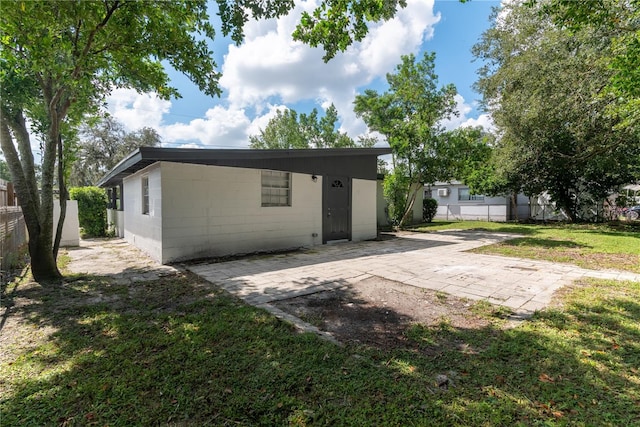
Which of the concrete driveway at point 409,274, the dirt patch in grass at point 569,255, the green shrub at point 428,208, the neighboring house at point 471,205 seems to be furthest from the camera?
the neighboring house at point 471,205

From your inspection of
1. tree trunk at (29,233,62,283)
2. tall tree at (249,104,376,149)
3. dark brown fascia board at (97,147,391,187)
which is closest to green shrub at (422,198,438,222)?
tall tree at (249,104,376,149)

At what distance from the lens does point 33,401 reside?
2041 mm

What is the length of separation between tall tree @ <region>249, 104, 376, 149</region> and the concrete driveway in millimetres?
18040

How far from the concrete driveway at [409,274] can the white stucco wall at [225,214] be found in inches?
28.9

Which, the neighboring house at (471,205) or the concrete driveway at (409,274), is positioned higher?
the neighboring house at (471,205)

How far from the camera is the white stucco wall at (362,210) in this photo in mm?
10125

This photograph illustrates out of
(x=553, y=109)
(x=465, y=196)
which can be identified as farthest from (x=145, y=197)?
Result: (x=465, y=196)

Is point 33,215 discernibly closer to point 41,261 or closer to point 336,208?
point 41,261

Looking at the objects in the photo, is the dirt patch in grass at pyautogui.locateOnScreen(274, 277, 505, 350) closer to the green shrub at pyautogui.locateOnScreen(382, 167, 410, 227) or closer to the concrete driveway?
the concrete driveway

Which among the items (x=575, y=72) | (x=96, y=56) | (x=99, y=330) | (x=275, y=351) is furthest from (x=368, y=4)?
(x=575, y=72)

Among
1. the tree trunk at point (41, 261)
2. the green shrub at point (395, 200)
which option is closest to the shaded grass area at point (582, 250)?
the green shrub at point (395, 200)

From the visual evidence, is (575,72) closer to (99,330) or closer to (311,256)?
(311,256)

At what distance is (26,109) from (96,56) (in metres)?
2.73

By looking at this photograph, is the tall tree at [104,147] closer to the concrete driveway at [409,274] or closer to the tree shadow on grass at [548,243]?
the concrete driveway at [409,274]
